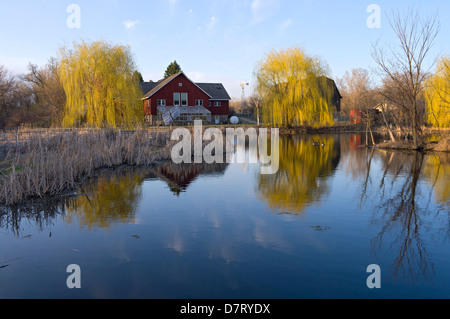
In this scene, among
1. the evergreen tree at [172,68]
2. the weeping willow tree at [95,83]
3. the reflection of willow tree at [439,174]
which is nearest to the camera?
the reflection of willow tree at [439,174]

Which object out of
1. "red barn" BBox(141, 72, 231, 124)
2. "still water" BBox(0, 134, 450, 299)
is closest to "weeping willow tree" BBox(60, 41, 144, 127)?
"red barn" BBox(141, 72, 231, 124)

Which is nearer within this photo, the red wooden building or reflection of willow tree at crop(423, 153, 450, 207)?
reflection of willow tree at crop(423, 153, 450, 207)

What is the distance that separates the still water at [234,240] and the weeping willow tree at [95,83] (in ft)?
74.9

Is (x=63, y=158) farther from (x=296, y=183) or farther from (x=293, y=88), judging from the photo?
(x=293, y=88)

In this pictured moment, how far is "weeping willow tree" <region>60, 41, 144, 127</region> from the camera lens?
34125mm

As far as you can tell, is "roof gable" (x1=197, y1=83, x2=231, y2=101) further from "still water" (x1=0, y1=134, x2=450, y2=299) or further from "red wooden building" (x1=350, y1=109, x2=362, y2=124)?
"still water" (x1=0, y1=134, x2=450, y2=299)

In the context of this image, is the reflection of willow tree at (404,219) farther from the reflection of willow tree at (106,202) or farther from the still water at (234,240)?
the reflection of willow tree at (106,202)

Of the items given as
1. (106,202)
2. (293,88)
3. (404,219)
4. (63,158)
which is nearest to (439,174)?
(404,219)

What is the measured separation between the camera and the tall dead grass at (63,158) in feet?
35.5

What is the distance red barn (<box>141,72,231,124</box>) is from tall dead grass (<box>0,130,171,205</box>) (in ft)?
A: 88.4

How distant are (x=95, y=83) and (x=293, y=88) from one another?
22661 mm

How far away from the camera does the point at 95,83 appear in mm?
34625

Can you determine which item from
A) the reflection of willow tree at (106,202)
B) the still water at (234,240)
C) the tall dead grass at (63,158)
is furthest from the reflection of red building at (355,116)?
the reflection of willow tree at (106,202)
